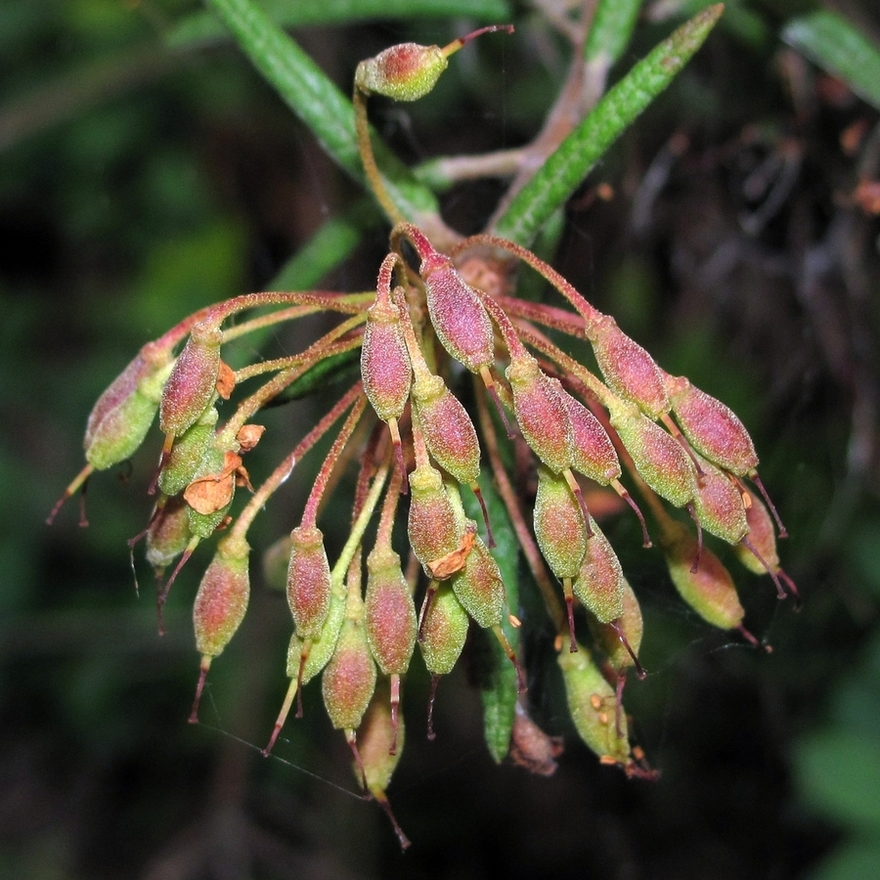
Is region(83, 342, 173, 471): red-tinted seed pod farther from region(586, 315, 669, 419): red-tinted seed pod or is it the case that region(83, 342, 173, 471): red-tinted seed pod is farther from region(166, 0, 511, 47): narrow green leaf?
region(166, 0, 511, 47): narrow green leaf

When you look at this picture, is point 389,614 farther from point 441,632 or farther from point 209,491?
point 209,491

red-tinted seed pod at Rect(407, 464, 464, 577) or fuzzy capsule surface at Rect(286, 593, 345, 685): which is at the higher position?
red-tinted seed pod at Rect(407, 464, 464, 577)

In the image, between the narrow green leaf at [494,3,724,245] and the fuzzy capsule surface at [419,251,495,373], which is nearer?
the fuzzy capsule surface at [419,251,495,373]

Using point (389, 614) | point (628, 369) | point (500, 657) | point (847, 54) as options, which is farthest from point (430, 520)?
point (847, 54)

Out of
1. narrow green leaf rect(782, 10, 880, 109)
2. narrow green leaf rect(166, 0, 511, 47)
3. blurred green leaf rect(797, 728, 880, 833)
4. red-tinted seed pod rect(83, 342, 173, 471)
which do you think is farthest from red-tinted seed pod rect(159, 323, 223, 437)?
blurred green leaf rect(797, 728, 880, 833)

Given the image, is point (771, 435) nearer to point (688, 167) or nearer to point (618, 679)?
point (688, 167)

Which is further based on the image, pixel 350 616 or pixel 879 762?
pixel 879 762

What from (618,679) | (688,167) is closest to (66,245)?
(688,167)
